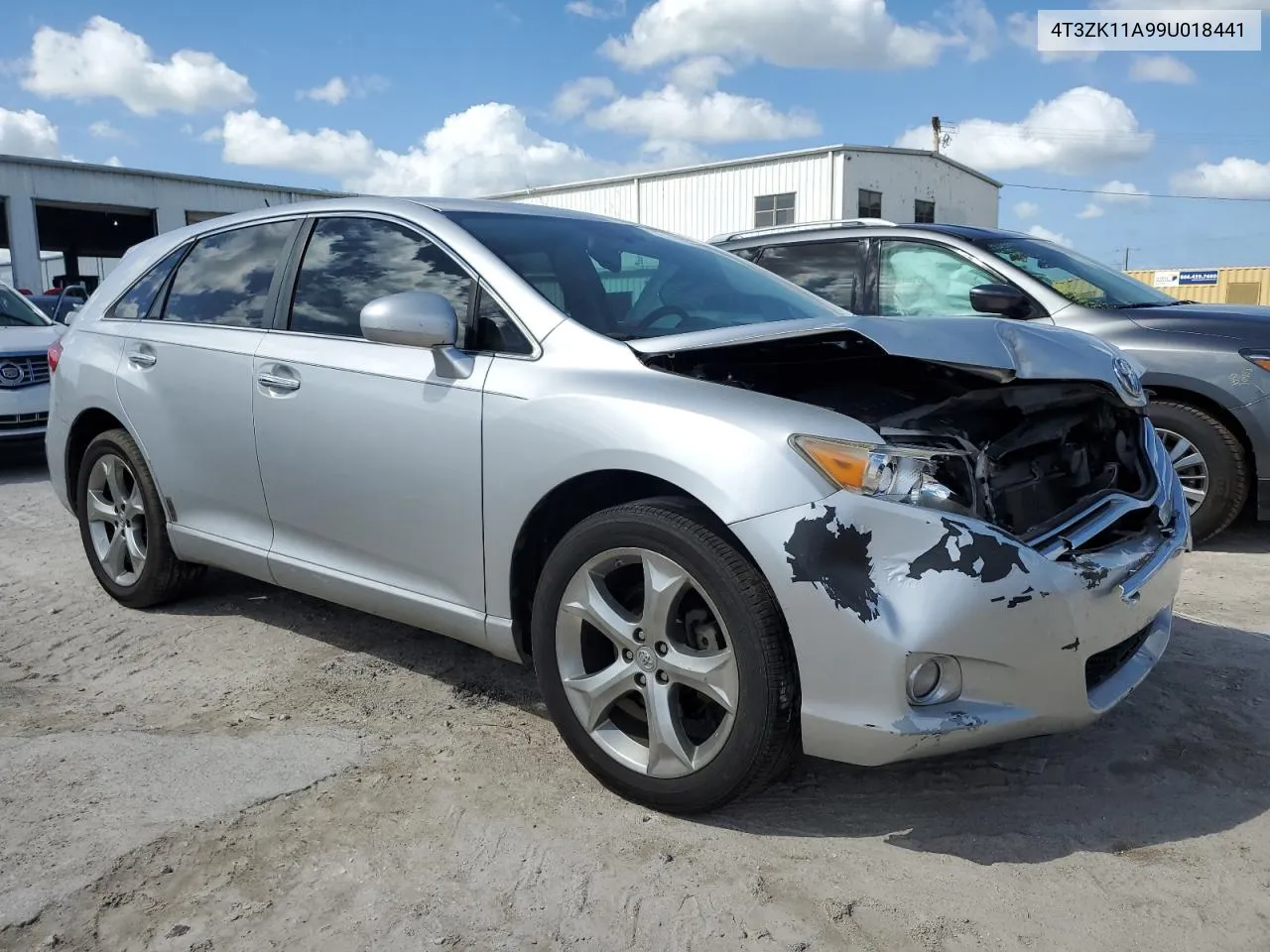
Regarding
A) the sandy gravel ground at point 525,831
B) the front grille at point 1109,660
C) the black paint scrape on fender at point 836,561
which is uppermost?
the black paint scrape on fender at point 836,561

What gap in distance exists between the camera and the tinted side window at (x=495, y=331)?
2.97 m

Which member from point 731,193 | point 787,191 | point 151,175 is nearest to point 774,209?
point 787,191

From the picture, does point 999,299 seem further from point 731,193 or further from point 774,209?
point 731,193

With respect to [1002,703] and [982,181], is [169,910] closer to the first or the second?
[1002,703]

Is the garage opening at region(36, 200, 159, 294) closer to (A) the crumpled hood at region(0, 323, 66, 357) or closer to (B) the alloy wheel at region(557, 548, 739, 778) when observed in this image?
(A) the crumpled hood at region(0, 323, 66, 357)

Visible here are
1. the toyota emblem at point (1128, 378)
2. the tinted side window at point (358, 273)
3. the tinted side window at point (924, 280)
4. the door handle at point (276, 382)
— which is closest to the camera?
the toyota emblem at point (1128, 378)

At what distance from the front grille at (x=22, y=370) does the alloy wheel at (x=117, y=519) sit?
4486 millimetres

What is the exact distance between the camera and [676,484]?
8.14ft

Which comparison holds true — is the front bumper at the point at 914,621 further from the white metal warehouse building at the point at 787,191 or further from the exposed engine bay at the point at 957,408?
the white metal warehouse building at the point at 787,191

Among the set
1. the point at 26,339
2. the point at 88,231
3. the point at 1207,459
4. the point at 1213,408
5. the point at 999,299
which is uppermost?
the point at 88,231

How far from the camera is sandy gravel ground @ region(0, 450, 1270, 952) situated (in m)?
2.18

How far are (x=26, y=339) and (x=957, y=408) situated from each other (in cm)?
814

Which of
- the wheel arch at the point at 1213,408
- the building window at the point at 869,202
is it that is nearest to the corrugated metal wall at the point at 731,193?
the building window at the point at 869,202

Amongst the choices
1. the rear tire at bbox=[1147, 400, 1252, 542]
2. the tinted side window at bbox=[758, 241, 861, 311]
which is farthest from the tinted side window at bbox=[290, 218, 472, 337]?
the rear tire at bbox=[1147, 400, 1252, 542]
